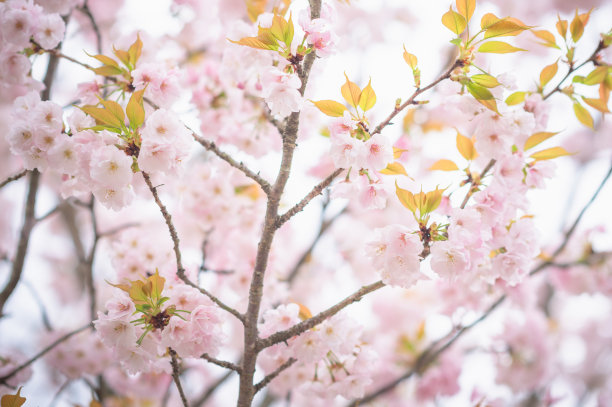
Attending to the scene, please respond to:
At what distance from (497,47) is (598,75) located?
316 mm

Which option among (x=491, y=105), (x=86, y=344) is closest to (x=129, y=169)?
(x=491, y=105)

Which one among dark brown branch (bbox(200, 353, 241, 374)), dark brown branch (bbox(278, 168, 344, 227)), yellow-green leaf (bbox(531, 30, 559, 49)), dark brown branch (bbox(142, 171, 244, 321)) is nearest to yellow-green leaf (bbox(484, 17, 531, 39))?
yellow-green leaf (bbox(531, 30, 559, 49))

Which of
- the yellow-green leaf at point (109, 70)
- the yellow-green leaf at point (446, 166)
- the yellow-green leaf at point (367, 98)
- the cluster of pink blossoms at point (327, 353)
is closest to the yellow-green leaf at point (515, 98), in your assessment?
the yellow-green leaf at point (446, 166)

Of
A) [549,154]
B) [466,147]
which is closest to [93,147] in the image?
[466,147]

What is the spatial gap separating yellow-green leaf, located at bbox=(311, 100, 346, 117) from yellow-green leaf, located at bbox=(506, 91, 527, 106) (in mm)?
479

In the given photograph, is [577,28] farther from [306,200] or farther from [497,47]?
[306,200]

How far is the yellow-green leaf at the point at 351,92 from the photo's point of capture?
38.9 inches

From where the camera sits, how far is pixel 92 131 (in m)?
1.04

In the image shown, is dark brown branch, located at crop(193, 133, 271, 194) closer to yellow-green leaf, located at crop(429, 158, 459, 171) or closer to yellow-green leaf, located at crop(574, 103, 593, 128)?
yellow-green leaf, located at crop(429, 158, 459, 171)

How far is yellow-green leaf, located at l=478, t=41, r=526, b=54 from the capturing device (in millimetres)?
1003

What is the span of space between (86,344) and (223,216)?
82cm

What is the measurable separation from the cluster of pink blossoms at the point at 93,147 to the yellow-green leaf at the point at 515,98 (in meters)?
0.84

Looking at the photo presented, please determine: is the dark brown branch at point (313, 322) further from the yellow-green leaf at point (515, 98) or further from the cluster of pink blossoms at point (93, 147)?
the yellow-green leaf at point (515, 98)

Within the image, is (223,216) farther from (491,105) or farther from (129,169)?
(491,105)
